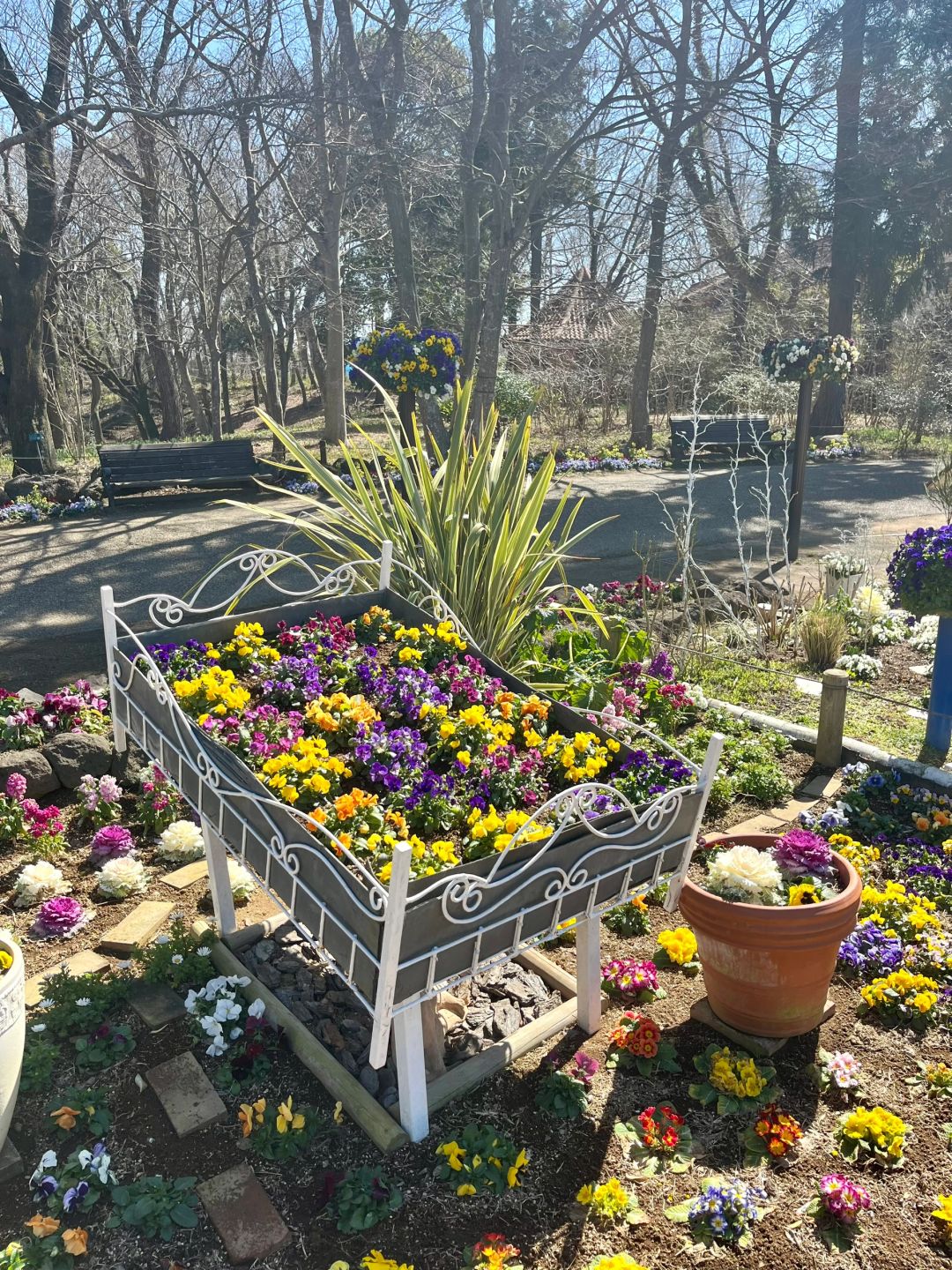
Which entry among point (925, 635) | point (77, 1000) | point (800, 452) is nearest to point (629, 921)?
point (77, 1000)

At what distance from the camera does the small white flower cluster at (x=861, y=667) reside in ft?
15.6

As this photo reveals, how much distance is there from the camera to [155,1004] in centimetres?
239

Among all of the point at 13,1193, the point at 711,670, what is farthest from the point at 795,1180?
the point at 711,670

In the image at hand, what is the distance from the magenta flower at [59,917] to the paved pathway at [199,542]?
193 cm

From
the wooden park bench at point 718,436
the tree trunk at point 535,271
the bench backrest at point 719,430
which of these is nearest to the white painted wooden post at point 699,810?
the wooden park bench at point 718,436

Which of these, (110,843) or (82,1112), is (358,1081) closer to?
(82,1112)

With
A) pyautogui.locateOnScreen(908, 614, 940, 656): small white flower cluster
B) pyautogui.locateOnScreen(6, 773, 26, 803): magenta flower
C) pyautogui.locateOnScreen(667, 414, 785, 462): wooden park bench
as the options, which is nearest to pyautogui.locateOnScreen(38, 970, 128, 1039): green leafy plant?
pyautogui.locateOnScreen(6, 773, 26, 803): magenta flower

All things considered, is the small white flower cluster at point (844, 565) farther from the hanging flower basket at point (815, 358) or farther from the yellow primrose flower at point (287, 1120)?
the yellow primrose flower at point (287, 1120)

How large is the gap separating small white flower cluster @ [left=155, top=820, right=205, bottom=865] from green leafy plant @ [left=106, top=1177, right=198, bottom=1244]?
1304 mm

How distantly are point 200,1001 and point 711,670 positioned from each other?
10.4 feet

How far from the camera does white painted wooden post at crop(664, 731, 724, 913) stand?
202 centimetres

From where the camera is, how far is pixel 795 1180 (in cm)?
193

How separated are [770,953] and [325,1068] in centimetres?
108

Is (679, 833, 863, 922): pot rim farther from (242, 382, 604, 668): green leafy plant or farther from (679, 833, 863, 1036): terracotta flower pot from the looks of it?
(242, 382, 604, 668): green leafy plant
